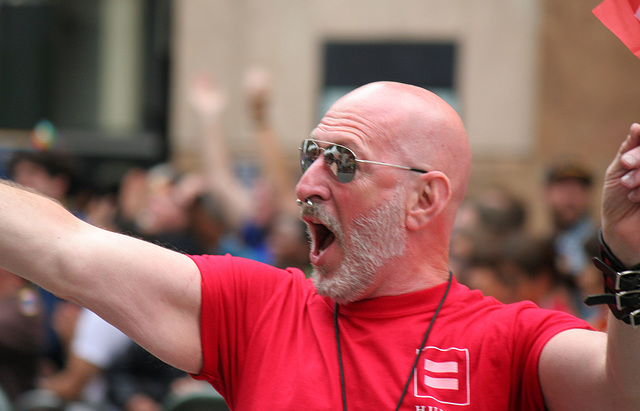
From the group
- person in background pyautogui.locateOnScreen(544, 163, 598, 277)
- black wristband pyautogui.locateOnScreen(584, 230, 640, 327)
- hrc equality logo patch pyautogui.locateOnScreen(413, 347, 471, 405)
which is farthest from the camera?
person in background pyautogui.locateOnScreen(544, 163, 598, 277)

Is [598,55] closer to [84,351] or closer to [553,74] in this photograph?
[553,74]

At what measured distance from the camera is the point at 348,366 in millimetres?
2191

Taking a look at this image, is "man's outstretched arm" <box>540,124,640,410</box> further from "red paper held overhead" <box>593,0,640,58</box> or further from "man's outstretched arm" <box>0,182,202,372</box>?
"man's outstretched arm" <box>0,182,202,372</box>

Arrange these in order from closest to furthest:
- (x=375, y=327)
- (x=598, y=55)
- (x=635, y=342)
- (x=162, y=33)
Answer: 1. (x=635, y=342)
2. (x=375, y=327)
3. (x=598, y=55)
4. (x=162, y=33)

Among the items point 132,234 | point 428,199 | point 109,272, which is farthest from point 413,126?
point 132,234

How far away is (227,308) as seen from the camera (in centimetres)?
227

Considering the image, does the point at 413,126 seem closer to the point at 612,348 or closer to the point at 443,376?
the point at 443,376

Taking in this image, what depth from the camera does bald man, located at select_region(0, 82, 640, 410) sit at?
2.08 meters

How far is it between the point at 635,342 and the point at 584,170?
460cm

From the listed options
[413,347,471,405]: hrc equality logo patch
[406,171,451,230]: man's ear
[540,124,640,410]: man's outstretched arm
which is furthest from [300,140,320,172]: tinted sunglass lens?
[540,124,640,410]: man's outstretched arm

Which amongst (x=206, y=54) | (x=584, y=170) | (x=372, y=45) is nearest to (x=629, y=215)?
(x=584, y=170)

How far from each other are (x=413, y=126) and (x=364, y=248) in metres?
0.38

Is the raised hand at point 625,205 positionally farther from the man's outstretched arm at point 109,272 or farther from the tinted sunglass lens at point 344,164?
the man's outstretched arm at point 109,272

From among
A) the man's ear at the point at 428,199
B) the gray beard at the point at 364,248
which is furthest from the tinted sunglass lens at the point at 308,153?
the man's ear at the point at 428,199
